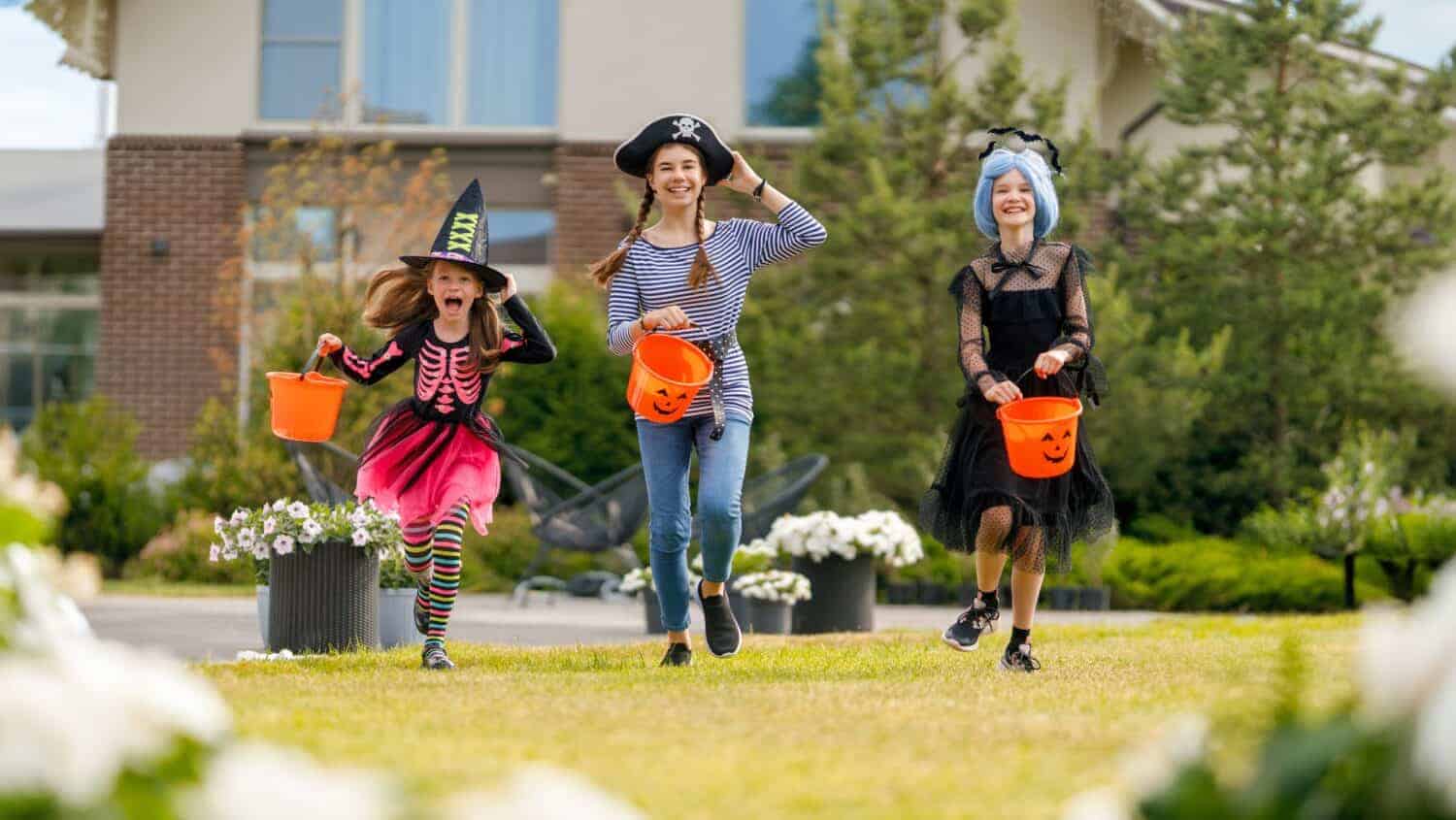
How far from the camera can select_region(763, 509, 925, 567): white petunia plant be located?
9578 mm

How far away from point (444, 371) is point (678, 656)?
1417 millimetres

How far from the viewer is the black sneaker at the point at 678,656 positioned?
646 centimetres

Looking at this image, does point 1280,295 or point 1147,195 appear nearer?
point 1280,295

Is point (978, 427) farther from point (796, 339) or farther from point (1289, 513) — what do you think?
point (796, 339)

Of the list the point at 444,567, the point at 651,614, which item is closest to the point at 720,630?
the point at 444,567

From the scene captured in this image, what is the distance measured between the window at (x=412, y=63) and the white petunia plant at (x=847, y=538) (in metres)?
9.48

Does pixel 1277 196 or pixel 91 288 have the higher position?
pixel 1277 196

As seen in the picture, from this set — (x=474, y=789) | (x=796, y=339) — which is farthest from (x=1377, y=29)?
(x=474, y=789)

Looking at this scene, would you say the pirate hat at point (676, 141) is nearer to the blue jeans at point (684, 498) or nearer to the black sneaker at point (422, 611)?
the blue jeans at point (684, 498)

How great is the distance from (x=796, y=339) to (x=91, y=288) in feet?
28.5

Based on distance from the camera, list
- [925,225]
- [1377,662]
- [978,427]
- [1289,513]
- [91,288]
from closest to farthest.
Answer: [1377,662], [978,427], [1289,513], [925,225], [91,288]

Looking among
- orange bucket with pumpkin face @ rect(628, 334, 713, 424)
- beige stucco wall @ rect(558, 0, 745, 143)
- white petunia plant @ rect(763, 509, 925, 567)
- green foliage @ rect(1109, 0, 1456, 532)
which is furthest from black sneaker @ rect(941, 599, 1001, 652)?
beige stucco wall @ rect(558, 0, 745, 143)

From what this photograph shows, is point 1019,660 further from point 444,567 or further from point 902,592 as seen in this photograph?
point 902,592

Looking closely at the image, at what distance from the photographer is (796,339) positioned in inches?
590
